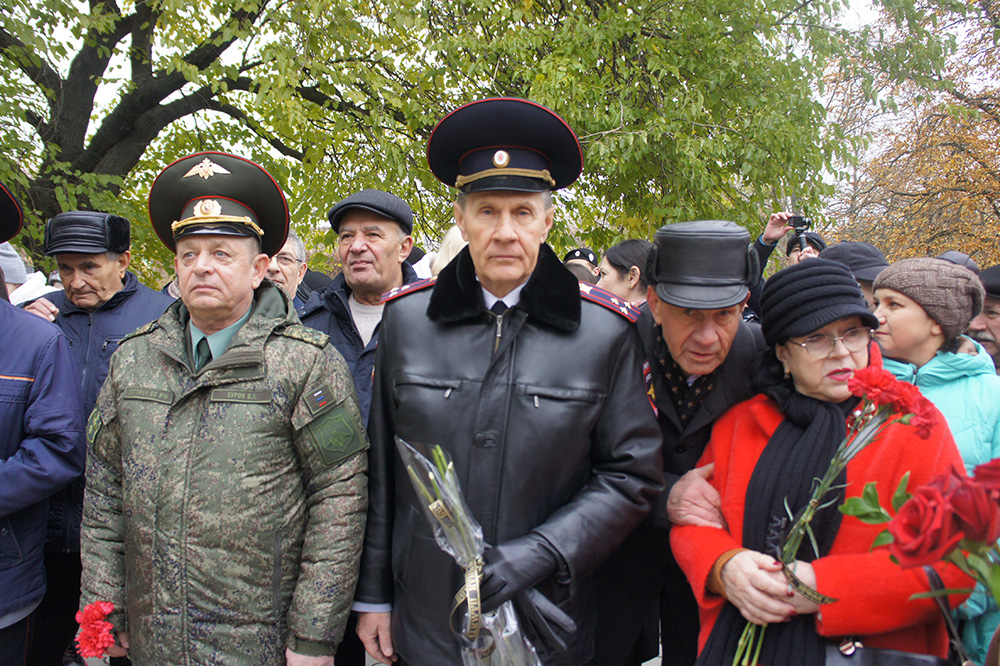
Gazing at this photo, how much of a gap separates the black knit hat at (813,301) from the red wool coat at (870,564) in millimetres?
281

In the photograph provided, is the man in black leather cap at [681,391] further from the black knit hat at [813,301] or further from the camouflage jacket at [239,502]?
the camouflage jacket at [239,502]

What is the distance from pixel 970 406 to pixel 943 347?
0.25m

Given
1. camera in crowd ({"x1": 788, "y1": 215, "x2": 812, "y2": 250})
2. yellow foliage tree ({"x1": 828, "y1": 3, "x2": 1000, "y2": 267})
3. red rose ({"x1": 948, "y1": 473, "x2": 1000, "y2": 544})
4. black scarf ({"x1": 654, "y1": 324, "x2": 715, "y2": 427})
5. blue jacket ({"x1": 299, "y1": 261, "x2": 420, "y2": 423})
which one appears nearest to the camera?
red rose ({"x1": 948, "y1": 473, "x2": 1000, "y2": 544})

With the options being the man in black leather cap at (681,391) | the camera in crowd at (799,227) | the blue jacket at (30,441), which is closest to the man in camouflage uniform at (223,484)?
the blue jacket at (30,441)

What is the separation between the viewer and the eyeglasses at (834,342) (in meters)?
1.82

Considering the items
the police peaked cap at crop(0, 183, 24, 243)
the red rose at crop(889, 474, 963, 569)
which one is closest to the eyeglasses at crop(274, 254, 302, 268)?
the police peaked cap at crop(0, 183, 24, 243)

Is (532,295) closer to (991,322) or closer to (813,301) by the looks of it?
(813,301)

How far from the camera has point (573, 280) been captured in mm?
2031

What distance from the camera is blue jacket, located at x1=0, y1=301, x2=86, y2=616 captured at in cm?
237

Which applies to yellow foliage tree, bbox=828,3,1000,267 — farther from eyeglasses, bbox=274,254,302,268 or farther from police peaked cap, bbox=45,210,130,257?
police peaked cap, bbox=45,210,130,257

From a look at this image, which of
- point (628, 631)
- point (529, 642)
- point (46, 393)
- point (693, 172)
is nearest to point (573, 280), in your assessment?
point (529, 642)

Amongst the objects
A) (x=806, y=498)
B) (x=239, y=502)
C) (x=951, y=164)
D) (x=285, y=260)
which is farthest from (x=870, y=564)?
(x=951, y=164)

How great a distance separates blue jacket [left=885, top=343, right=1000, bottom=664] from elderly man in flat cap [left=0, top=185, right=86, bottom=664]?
298 cm

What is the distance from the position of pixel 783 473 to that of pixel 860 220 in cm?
1954
